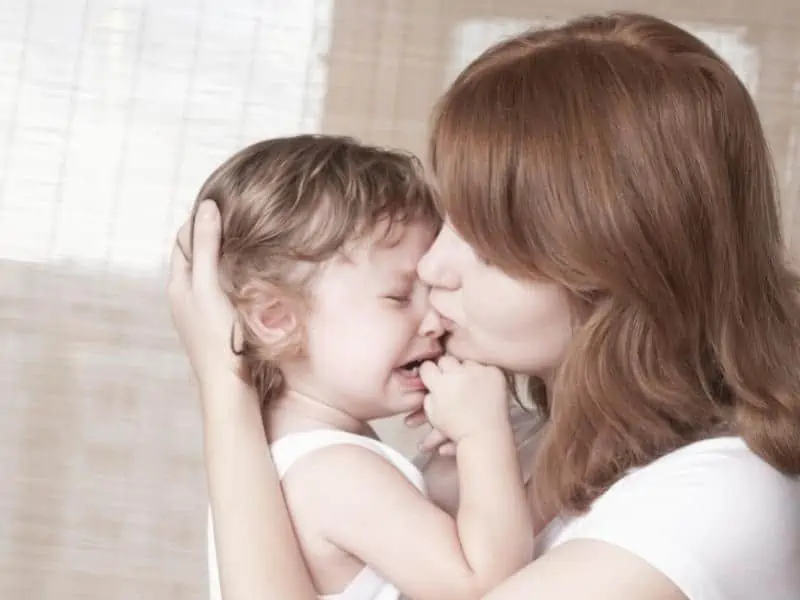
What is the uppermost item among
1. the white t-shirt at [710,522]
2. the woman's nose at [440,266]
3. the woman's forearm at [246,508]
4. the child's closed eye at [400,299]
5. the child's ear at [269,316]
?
the woman's nose at [440,266]

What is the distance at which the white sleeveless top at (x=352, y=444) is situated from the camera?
102cm

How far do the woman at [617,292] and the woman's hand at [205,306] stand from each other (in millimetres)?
45

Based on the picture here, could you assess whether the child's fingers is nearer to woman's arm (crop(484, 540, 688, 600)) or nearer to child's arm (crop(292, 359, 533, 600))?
child's arm (crop(292, 359, 533, 600))

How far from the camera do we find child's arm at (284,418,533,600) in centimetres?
96

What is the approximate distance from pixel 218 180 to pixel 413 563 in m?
0.39

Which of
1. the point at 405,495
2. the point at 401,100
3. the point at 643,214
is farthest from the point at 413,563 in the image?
the point at 401,100

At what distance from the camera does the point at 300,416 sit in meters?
1.11

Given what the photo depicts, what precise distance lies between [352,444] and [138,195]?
964mm

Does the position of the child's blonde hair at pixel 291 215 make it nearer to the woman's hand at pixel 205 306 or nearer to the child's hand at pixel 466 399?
the woman's hand at pixel 205 306

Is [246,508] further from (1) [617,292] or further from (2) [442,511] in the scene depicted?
(1) [617,292]

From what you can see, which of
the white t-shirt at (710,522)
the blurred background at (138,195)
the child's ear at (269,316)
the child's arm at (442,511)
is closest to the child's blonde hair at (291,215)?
the child's ear at (269,316)

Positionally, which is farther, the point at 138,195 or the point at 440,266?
the point at 138,195

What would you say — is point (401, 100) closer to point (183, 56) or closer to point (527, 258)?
point (183, 56)

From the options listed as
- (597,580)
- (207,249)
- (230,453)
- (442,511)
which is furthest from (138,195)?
(597,580)
